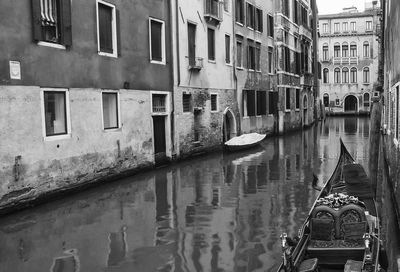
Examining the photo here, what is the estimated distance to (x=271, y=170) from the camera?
45.3 ft

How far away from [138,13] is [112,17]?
3.98 ft

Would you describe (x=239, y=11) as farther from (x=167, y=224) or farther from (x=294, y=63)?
(x=167, y=224)

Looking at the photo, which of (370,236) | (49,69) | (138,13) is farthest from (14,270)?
(138,13)

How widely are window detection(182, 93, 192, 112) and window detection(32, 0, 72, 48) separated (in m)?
6.11

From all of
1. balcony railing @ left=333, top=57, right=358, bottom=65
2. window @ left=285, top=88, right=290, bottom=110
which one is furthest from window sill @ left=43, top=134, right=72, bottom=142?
balcony railing @ left=333, top=57, right=358, bottom=65

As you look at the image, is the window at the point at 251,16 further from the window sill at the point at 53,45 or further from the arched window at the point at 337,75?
the arched window at the point at 337,75

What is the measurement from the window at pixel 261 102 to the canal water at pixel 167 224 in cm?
986

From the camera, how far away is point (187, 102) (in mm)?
16078

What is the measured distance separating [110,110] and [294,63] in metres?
18.8

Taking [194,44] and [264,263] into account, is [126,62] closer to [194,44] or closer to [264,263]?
[194,44]

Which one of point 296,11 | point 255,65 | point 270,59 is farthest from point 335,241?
point 296,11

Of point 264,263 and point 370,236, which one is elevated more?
point 370,236

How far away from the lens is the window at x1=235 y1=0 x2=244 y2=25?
20.5 m

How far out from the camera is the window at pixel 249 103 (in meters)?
21.3
